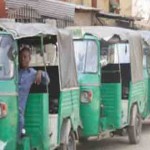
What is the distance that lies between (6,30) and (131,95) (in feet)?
18.1

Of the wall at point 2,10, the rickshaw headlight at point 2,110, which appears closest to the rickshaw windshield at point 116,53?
the rickshaw headlight at point 2,110

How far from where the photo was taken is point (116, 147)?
12.5 m

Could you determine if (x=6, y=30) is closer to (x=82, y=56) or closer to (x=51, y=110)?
(x=51, y=110)

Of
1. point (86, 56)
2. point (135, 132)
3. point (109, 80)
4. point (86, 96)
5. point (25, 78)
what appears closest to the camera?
point (25, 78)

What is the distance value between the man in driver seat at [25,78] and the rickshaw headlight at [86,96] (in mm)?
2420

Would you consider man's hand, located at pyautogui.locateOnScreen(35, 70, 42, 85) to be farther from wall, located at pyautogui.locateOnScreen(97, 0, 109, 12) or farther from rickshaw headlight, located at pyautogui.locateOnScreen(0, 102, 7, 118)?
wall, located at pyautogui.locateOnScreen(97, 0, 109, 12)

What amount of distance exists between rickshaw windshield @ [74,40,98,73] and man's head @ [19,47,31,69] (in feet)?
9.63

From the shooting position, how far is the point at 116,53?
12.3m

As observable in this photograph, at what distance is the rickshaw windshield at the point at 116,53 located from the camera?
12.1 metres

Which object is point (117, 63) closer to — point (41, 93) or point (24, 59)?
point (41, 93)

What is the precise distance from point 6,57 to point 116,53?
5.10 meters

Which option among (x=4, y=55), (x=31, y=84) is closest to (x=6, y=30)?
(x=4, y=55)

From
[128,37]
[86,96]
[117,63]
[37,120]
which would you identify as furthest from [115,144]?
[37,120]

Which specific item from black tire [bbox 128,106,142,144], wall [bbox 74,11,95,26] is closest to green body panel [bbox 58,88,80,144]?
black tire [bbox 128,106,142,144]
